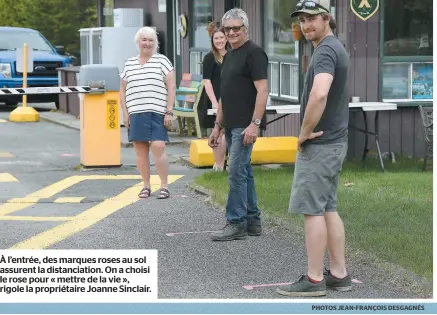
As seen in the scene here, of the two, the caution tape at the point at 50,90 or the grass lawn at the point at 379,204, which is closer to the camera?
the grass lawn at the point at 379,204

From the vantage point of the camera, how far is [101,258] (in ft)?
21.7

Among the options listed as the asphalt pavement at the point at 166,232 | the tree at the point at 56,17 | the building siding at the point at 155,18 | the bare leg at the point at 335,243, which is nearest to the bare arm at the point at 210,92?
the asphalt pavement at the point at 166,232

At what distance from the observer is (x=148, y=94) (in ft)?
36.2

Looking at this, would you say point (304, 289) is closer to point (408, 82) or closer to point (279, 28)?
point (408, 82)

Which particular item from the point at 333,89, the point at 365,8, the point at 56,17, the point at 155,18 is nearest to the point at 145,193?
the point at 365,8

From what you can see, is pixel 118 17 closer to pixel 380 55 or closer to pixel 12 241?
pixel 380 55

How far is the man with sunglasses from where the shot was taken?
6.83 metres

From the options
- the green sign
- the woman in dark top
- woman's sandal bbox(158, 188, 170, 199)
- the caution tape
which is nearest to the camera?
woman's sandal bbox(158, 188, 170, 199)

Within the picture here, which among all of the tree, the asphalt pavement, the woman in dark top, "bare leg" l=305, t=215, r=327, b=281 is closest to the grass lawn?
the asphalt pavement

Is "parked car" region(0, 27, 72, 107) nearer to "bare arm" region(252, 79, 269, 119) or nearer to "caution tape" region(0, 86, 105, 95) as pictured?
"caution tape" region(0, 86, 105, 95)

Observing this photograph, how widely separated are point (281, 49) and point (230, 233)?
24.7 ft

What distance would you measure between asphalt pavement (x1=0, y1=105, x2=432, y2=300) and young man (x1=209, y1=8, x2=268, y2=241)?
0.26 meters

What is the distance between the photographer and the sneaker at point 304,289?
7027 millimetres

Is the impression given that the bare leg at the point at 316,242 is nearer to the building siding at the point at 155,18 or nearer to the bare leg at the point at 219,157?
the bare leg at the point at 219,157
